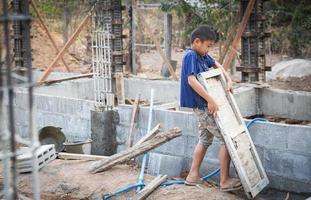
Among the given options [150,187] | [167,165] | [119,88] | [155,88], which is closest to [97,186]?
[150,187]

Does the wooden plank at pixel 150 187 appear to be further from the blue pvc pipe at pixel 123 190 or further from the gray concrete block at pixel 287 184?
the gray concrete block at pixel 287 184

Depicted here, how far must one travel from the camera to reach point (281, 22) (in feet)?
50.6

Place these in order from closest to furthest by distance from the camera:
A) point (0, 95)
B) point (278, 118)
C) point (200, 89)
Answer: point (0, 95)
point (200, 89)
point (278, 118)

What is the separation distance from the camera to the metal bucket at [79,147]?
782cm

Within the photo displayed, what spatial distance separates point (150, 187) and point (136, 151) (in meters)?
0.75

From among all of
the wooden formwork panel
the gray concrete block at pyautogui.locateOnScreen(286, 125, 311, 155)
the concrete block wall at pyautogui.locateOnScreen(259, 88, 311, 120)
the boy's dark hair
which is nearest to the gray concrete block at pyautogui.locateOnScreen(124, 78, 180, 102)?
the concrete block wall at pyautogui.locateOnScreen(259, 88, 311, 120)

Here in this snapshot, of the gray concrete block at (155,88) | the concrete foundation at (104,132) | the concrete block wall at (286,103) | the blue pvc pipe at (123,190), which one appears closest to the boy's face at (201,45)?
the blue pvc pipe at (123,190)

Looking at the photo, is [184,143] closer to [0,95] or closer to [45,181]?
[45,181]

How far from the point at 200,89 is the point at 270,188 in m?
1.79

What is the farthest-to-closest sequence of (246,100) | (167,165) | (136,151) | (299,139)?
1. (246,100)
2. (167,165)
3. (136,151)
4. (299,139)

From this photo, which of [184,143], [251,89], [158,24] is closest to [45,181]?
[184,143]

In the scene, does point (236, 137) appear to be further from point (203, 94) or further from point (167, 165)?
point (167, 165)

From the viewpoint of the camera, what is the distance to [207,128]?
5.82 m

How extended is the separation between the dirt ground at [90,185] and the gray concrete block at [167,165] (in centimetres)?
20
